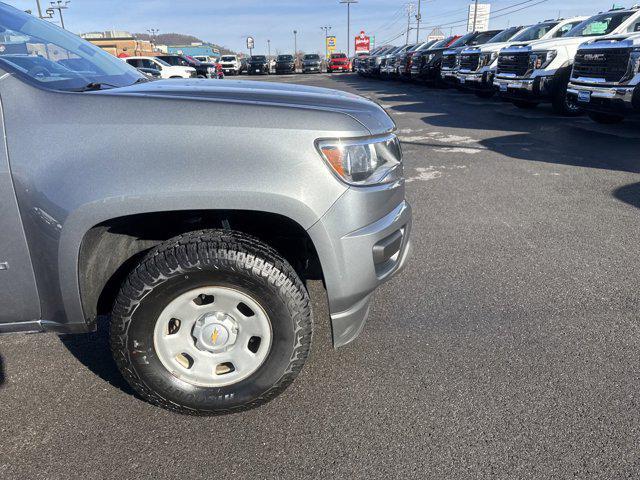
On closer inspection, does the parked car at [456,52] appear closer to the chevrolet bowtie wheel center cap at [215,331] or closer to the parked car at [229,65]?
the chevrolet bowtie wheel center cap at [215,331]

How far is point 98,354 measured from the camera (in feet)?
8.63

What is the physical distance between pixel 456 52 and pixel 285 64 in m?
26.1

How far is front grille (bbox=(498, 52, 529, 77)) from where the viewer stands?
34.5 ft

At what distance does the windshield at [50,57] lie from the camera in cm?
213

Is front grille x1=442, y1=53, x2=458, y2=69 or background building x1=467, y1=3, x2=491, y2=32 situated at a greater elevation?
background building x1=467, y1=3, x2=491, y2=32

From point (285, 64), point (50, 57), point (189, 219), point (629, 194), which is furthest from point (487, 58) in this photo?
point (285, 64)

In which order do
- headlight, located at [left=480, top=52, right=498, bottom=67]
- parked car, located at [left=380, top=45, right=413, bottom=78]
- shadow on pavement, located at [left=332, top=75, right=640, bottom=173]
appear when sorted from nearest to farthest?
shadow on pavement, located at [left=332, top=75, right=640, bottom=173] < headlight, located at [left=480, top=52, right=498, bottom=67] < parked car, located at [left=380, top=45, right=413, bottom=78]

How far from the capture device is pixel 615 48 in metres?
7.66

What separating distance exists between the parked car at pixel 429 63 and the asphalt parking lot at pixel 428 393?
16101mm

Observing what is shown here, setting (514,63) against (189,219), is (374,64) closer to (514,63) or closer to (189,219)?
(514,63)

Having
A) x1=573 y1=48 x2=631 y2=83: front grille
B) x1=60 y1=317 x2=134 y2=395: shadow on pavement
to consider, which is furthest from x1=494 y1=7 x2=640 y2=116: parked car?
x1=60 y1=317 x2=134 y2=395: shadow on pavement

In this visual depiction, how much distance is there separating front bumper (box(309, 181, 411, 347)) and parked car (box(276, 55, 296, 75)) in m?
39.8

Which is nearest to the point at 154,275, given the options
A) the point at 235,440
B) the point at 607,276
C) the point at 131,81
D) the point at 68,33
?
the point at 235,440

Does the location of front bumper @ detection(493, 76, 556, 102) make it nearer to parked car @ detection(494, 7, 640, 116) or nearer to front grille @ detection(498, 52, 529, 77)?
parked car @ detection(494, 7, 640, 116)
